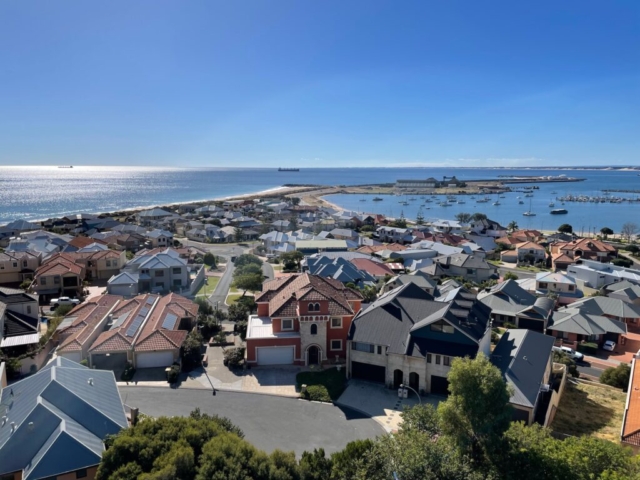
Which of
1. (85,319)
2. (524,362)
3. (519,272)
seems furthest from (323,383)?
(519,272)

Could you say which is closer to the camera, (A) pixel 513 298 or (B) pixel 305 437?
(B) pixel 305 437

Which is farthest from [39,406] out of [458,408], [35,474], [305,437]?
[458,408]

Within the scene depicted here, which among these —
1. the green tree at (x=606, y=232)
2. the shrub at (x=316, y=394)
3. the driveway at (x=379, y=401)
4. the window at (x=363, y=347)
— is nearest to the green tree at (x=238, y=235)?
the window at (x=363, y=347)

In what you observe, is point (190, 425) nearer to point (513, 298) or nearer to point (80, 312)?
point (80, 312)

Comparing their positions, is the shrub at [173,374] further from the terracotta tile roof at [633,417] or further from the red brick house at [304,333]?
the terracotta tile roof at [633,417]

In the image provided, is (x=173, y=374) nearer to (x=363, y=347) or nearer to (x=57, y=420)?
(x=57, y=420)

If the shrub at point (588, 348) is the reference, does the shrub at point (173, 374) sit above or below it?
above

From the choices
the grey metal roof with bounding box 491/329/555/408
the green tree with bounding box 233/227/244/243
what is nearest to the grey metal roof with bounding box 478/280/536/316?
the grey metal roof with bounding box 491/329/555/408
